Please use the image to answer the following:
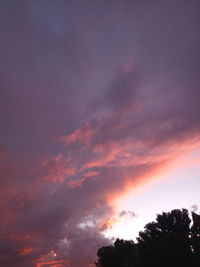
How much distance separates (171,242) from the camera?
156 feet

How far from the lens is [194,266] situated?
47375 mm

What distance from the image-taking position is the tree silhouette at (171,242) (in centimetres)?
4709

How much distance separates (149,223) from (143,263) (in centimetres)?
784

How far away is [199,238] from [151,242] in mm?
9373

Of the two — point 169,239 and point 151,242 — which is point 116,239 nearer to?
point 151,242

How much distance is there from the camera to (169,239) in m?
48.6

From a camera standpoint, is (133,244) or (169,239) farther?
(133,244)

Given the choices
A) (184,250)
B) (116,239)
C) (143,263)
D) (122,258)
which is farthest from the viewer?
(116,239)

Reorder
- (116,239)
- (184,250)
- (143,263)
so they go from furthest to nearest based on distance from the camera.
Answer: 1. (116,239)
2. (143,263)
3. (184,250)

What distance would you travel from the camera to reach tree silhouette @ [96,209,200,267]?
47094 mm

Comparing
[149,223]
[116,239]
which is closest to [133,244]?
[116,239]

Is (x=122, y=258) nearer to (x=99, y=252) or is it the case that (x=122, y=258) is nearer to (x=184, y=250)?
(x=99, y=252)

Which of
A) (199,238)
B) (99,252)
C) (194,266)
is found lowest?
(194,266)

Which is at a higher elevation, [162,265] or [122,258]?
[122,258]
